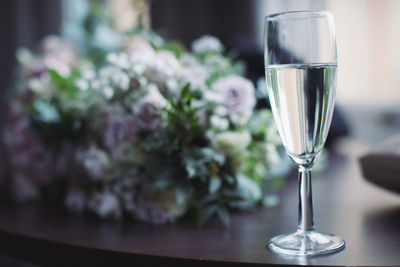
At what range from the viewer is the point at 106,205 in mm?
954

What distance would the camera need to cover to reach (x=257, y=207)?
38.9 inches

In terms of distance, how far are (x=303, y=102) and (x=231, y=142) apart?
0.90ft

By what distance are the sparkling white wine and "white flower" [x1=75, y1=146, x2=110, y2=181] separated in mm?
425

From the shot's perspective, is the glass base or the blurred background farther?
the blurred background

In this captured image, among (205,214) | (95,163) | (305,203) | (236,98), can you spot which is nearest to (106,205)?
(95,163)

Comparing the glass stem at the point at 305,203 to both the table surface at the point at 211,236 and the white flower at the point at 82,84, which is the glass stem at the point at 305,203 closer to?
the table surface at the point at 211,236

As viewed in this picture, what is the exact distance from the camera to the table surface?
0.63 m

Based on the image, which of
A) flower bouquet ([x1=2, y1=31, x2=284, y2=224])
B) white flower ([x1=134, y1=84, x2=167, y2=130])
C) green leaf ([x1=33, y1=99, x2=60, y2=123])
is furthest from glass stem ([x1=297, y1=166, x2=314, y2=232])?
green leaf ([x1=33, y1=99, x2=60, y2=123])

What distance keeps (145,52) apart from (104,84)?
0.11m

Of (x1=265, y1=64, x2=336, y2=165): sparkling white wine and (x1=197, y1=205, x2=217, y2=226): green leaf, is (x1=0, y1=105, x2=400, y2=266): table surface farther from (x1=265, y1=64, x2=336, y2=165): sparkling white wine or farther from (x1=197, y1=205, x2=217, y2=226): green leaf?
(x1=265, y1=64, x2=336, y2=165): sparkling white wine

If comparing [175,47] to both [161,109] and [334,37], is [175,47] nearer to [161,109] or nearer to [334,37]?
[161,109]

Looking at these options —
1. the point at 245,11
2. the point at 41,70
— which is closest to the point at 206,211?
the point at 41,70

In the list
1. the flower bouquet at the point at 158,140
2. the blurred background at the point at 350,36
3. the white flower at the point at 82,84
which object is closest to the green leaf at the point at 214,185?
the flower bouquet at the point at 158,140

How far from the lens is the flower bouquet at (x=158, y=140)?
Result: 0.90 metres
